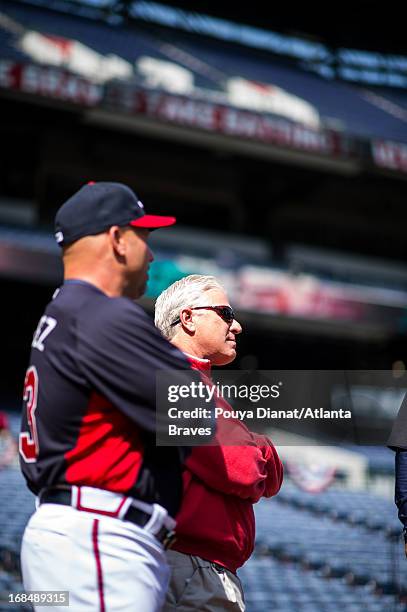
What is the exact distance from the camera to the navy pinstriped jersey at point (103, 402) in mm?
1448

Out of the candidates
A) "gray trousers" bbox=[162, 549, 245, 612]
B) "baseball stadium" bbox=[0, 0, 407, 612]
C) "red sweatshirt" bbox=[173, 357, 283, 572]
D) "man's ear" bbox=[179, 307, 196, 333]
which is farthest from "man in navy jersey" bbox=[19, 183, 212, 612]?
"baseball stadium" bbox=[0, 0, 407, 612]

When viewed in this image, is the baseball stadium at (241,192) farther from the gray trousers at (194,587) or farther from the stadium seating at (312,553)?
the gray trousers at (194,587)

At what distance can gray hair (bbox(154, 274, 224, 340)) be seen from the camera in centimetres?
201

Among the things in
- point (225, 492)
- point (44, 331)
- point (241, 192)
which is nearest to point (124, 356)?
point (44, 331)

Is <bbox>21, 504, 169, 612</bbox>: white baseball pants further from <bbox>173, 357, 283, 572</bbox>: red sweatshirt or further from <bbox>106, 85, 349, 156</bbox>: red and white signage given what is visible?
<bbox>106, 85, 349, 156</bbox>: red and white signage

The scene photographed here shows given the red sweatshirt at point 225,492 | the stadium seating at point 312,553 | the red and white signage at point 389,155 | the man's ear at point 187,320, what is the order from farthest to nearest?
the red and white signage at point 389,155 → the stadium seating at point 312,553 → the man's ear at point 187,320 → the red sweatshirt at point 225,492

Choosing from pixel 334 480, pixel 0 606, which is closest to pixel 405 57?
pixel 334 480

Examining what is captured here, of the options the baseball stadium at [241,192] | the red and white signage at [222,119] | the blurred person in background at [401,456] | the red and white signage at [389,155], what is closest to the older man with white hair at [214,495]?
the blurred person in background at [401,456]

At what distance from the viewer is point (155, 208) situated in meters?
14.9

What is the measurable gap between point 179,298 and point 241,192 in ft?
45.7

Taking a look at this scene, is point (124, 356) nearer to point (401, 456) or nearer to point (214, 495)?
point (214, 495)

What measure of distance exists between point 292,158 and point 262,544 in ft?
26.6

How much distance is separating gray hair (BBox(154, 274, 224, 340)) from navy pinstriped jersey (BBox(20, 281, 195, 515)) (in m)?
0.49

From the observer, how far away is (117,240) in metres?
1.56
